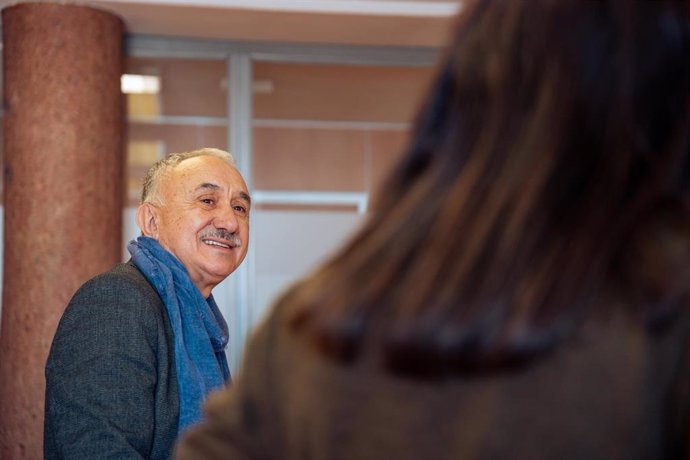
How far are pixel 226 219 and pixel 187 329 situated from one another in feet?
1.45

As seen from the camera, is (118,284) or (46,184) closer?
(118,284)

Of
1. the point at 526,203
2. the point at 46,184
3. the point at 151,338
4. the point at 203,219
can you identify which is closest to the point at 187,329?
the point at 151,338

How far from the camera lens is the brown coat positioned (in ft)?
2.55

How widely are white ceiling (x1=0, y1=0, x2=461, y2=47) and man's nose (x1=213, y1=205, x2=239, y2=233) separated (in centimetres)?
220

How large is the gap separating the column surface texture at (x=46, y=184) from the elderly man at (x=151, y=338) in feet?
5.86

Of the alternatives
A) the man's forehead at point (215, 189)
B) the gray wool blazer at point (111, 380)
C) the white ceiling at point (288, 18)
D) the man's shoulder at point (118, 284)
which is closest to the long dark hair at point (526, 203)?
the gray wool blazer at point (111, 380)

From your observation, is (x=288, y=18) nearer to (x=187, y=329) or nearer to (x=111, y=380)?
(x=187, y=329)

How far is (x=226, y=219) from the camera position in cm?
298

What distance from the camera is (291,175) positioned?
536 cm

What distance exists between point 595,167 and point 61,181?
4.12m

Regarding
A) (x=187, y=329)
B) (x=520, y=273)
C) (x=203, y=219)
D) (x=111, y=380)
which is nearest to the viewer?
(x=520, y=273)

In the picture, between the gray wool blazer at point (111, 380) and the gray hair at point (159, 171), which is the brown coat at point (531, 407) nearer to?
the gray wool blazer at point (111, 380)

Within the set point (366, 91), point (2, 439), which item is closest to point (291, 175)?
point (366, 91)

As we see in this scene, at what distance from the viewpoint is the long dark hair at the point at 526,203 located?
78 centimetres
